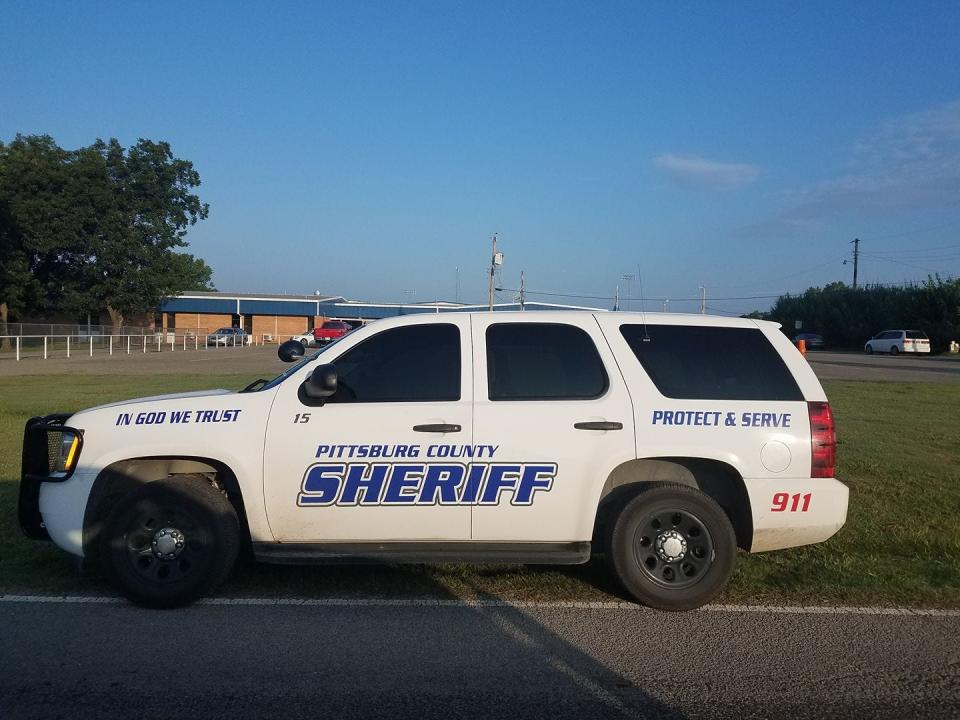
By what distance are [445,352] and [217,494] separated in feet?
5.63

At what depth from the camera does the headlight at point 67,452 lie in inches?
215

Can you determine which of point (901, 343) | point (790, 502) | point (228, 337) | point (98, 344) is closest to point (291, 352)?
point (790, 502)

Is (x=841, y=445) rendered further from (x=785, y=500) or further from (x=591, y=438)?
(x=591, y=438)

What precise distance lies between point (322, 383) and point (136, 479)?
56.9 inches

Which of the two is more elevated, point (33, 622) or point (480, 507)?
point (480, 507)

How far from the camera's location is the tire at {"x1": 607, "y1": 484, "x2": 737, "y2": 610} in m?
5.44

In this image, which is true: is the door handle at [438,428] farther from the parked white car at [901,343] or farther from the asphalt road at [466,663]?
the parked white car at [901,343]

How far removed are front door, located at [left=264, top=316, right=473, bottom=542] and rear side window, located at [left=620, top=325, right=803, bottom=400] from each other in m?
1.28

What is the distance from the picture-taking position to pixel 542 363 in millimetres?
5711

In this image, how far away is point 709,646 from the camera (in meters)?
4.93

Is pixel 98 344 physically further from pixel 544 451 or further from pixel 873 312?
pixel 873 312

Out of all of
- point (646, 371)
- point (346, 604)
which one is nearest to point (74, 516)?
point (346, 604)

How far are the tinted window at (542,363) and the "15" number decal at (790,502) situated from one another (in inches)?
52.0

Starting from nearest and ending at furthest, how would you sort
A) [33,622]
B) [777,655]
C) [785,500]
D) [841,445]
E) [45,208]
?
1. [777,655]
2. [33,622]
3. [785,500]
4. [841,445]
5. [45,208]
